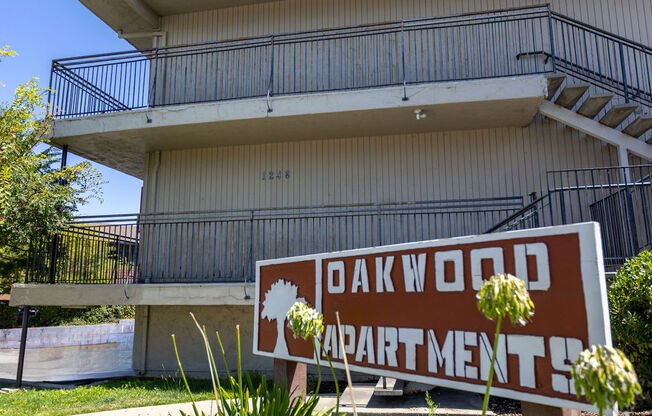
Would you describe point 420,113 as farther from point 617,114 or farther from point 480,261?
point 480,261

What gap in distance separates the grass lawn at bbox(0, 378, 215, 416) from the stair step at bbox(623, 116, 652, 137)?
8231 mm

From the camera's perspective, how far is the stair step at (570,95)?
8.48 metres

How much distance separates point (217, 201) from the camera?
37.0ft

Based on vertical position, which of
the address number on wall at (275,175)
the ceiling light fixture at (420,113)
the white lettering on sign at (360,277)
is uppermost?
the ceiling light fixture at (420,113)

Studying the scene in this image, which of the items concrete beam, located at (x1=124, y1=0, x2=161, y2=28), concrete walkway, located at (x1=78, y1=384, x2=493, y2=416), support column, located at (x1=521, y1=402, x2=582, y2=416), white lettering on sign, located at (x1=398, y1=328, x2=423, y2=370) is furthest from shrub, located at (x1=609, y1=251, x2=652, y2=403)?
concrete beam, located at (x1=124, y1=0, x2=161, y2=28)

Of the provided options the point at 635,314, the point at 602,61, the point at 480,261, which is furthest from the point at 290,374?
the point at 602,61

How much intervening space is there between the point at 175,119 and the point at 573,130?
803 cm

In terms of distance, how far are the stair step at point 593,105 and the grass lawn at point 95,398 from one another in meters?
7.88

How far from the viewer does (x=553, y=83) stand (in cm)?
876

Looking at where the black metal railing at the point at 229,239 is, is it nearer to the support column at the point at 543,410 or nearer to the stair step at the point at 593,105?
the stair step at the point at 593,105

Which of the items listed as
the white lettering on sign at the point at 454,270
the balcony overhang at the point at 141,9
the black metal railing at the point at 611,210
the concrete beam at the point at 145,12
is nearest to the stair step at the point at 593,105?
the black metal railing at the point at 611,210

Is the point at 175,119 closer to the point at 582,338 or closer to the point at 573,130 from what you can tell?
the point at 573,130

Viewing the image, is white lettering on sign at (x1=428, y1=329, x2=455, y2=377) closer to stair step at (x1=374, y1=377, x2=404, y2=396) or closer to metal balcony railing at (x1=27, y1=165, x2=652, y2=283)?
stair step at (x1=374, y1=377, x2=404, y2=396)

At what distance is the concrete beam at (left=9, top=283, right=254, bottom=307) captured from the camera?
9094mm
